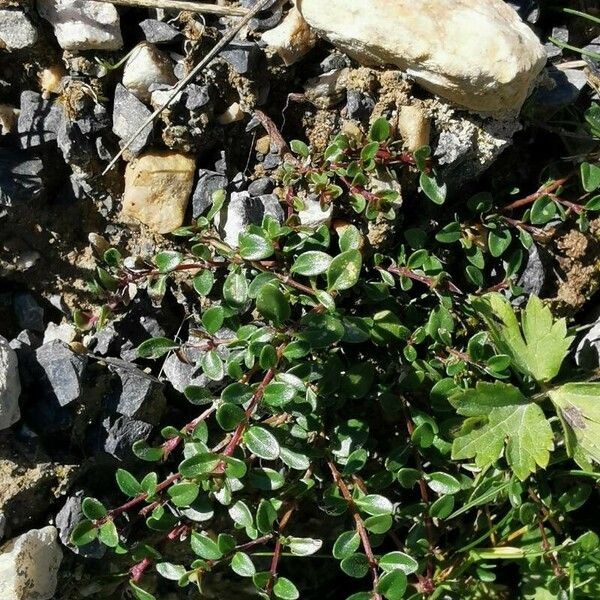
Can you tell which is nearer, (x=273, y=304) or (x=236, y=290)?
(x=273, y=304)

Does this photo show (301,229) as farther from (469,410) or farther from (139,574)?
(139,574)

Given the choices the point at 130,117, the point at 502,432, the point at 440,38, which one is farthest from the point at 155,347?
the point at 440,38

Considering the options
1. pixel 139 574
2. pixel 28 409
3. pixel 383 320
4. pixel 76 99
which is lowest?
pixel 139 574

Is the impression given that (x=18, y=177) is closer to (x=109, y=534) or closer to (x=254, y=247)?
(x=254, y=247)

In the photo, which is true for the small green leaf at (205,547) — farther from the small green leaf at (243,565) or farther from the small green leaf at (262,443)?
the small green leaf at (262,443)

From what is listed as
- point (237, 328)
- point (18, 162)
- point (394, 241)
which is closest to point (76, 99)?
point (18, 162)
